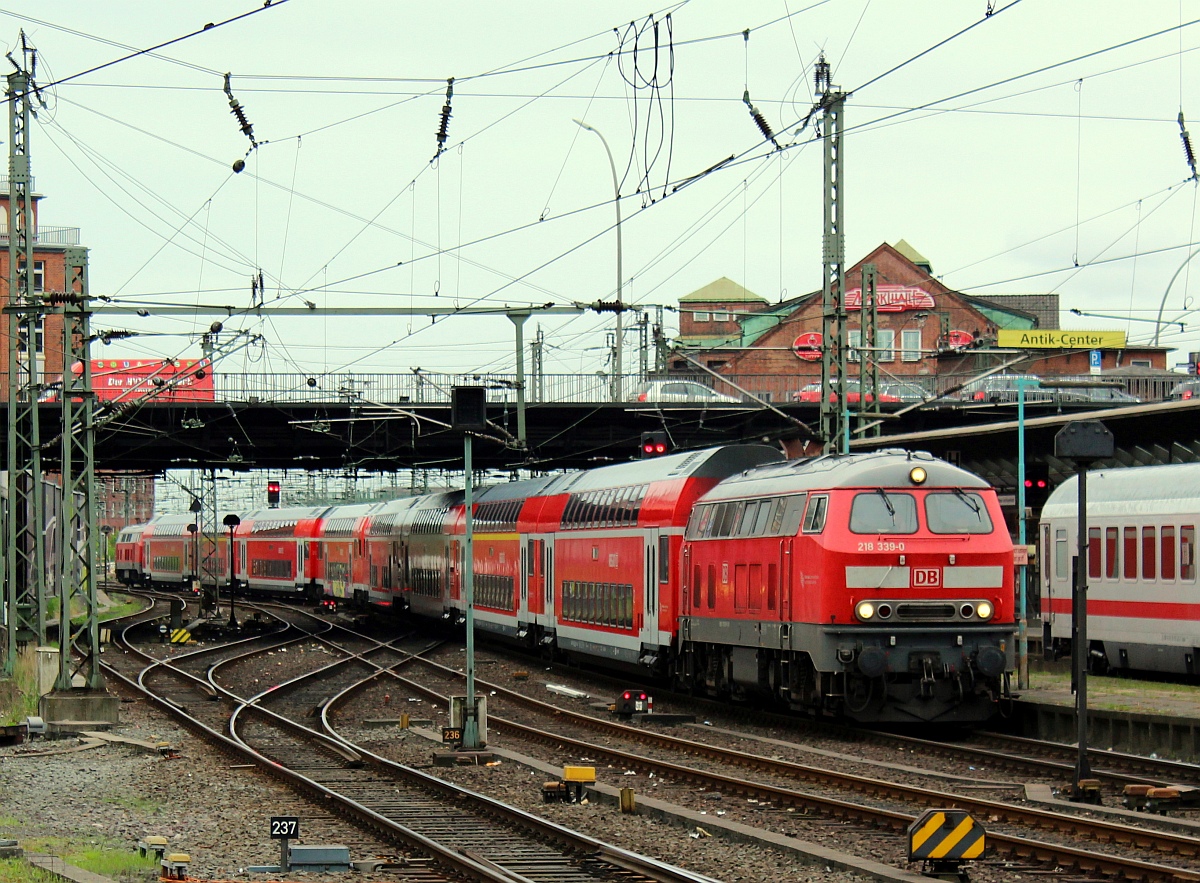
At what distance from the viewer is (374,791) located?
17.5m

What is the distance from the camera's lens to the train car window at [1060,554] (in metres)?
30.6

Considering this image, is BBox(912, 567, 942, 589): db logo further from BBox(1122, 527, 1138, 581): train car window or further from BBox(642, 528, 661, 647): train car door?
BBox(1122, 527, 1138, 581): train car window

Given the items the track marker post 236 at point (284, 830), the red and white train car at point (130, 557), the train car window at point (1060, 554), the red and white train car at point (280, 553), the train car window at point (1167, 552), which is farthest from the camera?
the red and white train car at point (130, 557)

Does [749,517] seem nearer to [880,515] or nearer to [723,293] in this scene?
[880,515]

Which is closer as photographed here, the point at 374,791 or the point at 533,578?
the point at 374,791

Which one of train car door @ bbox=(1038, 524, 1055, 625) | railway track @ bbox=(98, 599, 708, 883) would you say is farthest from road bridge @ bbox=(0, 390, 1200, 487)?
railway track @ bbox=(98, 599, 708, 883)

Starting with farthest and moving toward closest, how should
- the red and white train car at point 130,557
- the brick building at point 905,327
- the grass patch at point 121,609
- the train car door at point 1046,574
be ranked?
the red and white train car at point 130,557
the brick building at point 905,327
the grass patch at point 121,609
the train car door at point 1046,574

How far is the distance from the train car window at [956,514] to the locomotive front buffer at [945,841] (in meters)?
A: 9.12

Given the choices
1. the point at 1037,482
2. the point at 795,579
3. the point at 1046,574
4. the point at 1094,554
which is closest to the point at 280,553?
the point at 1037,482

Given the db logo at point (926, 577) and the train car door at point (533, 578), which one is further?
the train car door at point (533, 578)

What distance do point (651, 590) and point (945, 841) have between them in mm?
15642

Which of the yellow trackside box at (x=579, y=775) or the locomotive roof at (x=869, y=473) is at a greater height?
the locomotive roof at (x=869, y=473)

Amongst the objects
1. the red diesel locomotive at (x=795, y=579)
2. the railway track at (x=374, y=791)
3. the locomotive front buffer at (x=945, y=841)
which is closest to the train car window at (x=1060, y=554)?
the red diesel locomotive at (x=795, y=579)

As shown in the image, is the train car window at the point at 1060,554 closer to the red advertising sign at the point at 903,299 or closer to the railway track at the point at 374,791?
the railway track at the point at 374,791
